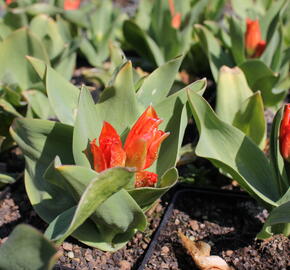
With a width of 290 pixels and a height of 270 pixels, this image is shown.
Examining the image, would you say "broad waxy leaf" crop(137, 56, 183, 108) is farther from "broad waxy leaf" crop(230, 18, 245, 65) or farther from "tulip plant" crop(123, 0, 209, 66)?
"tulip plant" crop(123, 0, 209, 66)

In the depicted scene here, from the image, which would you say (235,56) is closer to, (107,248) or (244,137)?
(244,137)

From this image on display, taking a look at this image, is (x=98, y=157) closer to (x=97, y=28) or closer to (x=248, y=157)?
(x=248, y=157)

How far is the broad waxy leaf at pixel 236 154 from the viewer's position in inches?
49.7

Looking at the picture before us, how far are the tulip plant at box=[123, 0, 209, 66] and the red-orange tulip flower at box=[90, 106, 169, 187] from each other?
3.35 feet

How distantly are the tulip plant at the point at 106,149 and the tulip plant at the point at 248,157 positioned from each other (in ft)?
0.22

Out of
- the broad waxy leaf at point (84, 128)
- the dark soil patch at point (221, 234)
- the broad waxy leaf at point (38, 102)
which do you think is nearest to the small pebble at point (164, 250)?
the dark soil patch at point (221, 234)

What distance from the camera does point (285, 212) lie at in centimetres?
112

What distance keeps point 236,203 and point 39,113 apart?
74cm

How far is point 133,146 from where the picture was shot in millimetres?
1077

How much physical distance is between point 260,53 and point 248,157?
0.77m

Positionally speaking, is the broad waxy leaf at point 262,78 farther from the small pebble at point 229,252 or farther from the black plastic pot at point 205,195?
the small pebble at point 229,252

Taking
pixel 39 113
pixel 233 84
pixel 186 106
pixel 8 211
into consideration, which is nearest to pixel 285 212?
pixel 186 106

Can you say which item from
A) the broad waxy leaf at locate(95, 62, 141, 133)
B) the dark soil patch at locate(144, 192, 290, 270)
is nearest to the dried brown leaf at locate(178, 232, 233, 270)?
the dark soil patch at locate(144, 192, 290, 270)

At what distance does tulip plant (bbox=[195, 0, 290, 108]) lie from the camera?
71.6 inches
